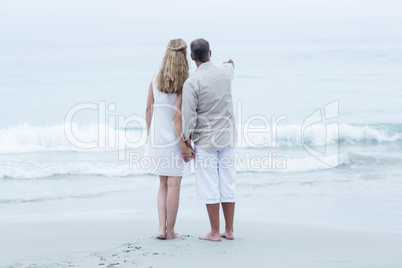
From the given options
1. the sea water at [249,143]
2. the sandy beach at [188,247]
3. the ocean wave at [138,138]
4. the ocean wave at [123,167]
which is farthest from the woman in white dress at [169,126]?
the ocean wave at [138,138]

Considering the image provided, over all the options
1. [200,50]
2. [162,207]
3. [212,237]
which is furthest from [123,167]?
[200,50]

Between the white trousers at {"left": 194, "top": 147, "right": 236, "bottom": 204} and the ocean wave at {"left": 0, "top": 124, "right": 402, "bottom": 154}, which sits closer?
the white trousers at {"left": 194, "top": 147, "right": 236, "bottom": 204}

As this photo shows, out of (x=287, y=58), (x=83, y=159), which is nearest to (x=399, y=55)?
(x=287, y=58)

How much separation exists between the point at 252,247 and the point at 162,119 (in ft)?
4.37

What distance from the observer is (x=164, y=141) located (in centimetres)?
417

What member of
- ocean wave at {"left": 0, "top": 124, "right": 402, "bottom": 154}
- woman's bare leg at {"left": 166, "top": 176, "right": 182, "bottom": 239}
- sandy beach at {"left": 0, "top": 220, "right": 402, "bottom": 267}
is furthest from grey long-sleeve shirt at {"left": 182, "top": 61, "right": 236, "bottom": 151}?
ocean wave at {"left": 0, "top": 124, "right": 402, "bottom": 154}

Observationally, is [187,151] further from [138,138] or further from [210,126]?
[138,138]

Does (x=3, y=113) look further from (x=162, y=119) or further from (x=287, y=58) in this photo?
(x=287, y=58)

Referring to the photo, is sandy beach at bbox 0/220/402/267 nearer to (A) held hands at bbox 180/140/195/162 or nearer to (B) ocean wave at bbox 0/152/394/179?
(A) held hands at bbox 180/140/195/162

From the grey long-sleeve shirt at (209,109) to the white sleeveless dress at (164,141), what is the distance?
163 mm

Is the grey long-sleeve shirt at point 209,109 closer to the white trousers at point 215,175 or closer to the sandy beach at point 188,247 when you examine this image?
the white trousers at point 215,175

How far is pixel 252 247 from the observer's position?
4199mm

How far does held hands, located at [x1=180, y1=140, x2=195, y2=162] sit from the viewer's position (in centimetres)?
408

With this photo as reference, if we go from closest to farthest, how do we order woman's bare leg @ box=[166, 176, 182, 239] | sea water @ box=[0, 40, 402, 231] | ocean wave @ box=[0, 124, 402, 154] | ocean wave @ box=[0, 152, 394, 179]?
1. woman's bare leg @ box=[166, 176, 182, 239]
2. sea water @ box=[0, 40, 402, 231]
3. ocean wave @ box=[0, 152, 394, 179]
4. ocean wave @ box=[0, 124, 402, 154]
